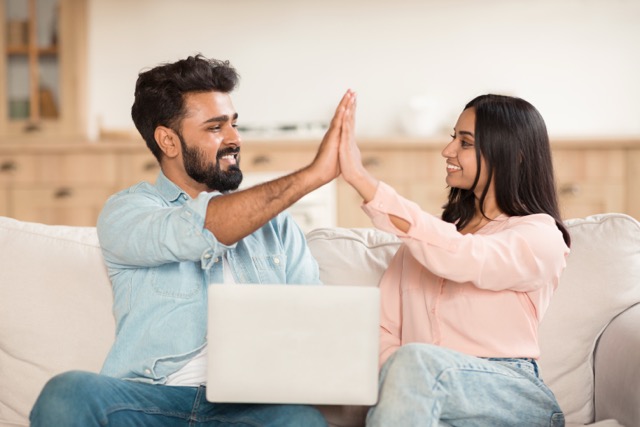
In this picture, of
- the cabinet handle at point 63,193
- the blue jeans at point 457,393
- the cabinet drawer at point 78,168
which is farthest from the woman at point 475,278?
the cabinet handle at point 63,193

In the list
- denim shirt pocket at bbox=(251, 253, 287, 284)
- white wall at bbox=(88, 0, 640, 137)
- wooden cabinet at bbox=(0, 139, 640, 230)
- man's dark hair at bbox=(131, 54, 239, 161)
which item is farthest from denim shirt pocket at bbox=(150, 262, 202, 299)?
white wall at bbox=(88, 0, 640, 137)

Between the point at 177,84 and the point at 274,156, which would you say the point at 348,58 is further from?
the point at 177,84

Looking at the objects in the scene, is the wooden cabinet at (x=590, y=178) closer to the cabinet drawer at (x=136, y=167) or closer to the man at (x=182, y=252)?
the cabinet drawer at (x=136, y=167)

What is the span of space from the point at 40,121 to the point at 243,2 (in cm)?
128

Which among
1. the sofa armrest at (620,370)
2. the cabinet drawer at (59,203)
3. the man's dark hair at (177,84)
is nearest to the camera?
the sofa armrest at (620,370)

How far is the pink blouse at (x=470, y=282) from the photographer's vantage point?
5.21 ft

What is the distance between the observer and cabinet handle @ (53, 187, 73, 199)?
4242 mm

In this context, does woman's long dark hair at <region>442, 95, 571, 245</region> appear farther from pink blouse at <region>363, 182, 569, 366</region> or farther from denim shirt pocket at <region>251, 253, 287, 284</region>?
denim shirt pocket at <region>251, 253, 287, 284</region>

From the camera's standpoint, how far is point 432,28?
4.70 meters

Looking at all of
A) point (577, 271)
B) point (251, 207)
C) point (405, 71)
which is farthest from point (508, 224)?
point (405, 71)

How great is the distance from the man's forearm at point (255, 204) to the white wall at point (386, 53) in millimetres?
3137

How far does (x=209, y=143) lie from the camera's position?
76.4 inches

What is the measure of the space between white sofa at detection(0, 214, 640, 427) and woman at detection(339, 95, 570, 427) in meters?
0.20

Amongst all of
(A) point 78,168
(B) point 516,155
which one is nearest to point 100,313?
(B) point 516,155
